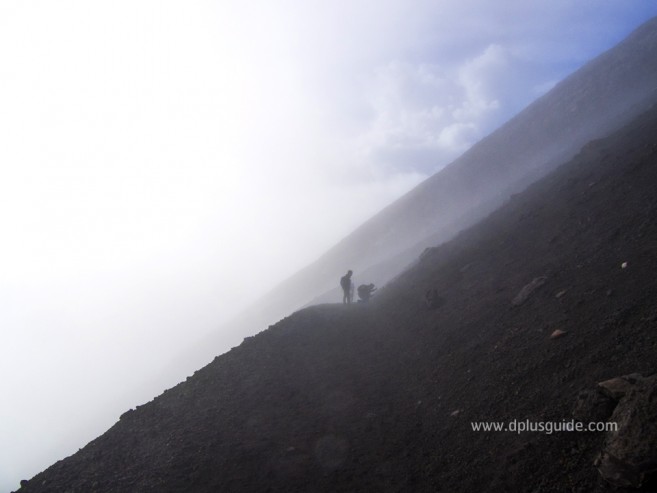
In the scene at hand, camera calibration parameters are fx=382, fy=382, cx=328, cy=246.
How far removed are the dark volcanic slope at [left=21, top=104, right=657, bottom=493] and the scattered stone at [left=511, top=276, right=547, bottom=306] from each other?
27 centimetres

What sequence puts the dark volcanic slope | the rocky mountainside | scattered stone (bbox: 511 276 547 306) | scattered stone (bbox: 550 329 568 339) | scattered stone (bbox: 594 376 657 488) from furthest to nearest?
the rocky mountainside < scattered stone (bbox: 511 276 547 306) < scattered stone (bbox: 550 329 568 339) < the dark volcanic slope < scattered stone (bbox: 594 376 657 488)

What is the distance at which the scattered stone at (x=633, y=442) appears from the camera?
17.7ft

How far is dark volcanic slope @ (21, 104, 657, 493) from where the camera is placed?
27.8ft

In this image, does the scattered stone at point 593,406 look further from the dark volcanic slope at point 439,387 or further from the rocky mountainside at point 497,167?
the rocky mountainside at point 497,167

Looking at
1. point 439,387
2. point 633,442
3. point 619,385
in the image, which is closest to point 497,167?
point 439,387

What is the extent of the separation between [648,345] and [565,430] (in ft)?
9.02

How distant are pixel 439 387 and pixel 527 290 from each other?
5726 millimetres

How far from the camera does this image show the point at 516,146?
80.1 m

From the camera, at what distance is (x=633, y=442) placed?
5660mm

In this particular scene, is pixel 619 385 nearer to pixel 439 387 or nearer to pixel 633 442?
pixel 633 442

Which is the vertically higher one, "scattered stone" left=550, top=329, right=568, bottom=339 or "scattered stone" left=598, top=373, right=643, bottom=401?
"scattered stone" left=598, top=373, right=643, bottom=401

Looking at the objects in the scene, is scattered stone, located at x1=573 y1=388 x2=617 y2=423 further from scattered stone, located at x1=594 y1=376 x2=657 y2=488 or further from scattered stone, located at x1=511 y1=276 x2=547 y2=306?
scattered stone, located at x1=511 y1=276 x2=547 y2=306

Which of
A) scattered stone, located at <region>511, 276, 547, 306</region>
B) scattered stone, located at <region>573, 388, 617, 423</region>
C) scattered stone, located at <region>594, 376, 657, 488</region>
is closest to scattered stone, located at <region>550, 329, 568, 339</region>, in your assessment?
scattered stone, located at <region>573, 388, 617, 423</region>

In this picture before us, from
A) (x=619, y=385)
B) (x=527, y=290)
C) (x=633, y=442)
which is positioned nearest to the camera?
(x=633, y=442)
